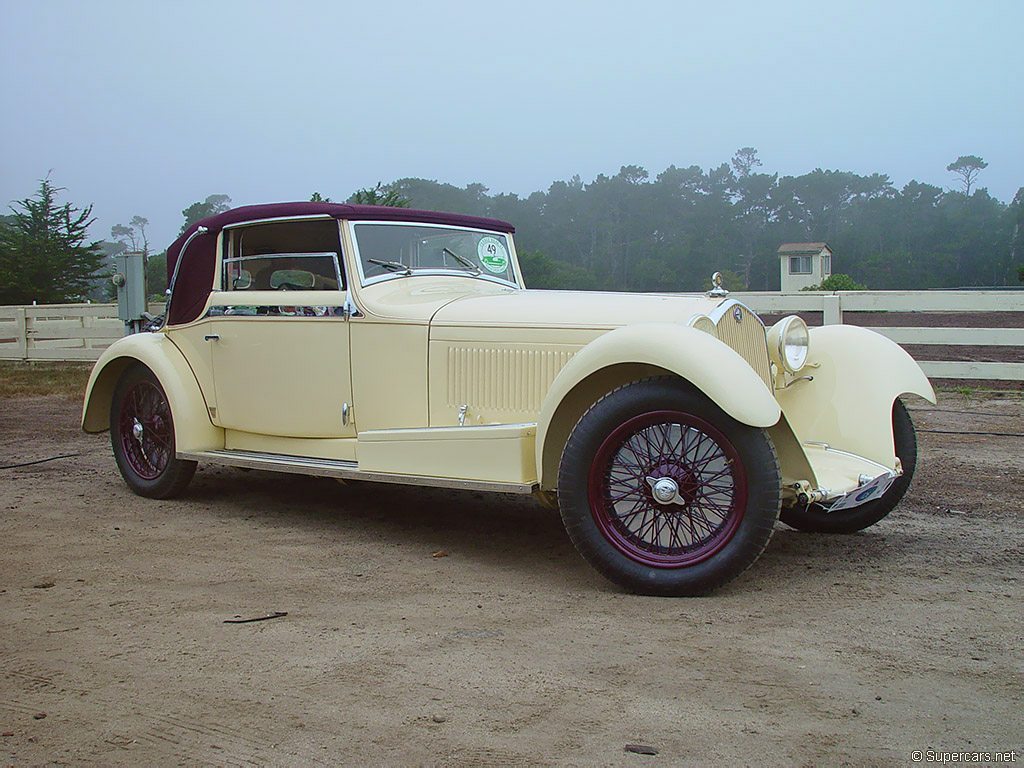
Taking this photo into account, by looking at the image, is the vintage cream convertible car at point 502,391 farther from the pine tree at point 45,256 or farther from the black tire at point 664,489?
the pine tree at point 45,256

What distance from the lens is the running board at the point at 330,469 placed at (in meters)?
4.33

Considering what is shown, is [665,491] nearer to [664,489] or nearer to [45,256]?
[664,489]

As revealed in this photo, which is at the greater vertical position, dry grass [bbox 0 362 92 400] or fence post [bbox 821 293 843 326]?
fence post [bbox 821 293 843 326]

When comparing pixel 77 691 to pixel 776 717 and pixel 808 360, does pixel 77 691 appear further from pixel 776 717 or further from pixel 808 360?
pixel 808 360

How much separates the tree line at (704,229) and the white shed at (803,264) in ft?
0.82

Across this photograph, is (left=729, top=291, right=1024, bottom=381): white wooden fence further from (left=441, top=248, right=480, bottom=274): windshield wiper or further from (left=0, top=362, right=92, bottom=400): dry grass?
(left=0, top=362, right=92, bottom=400): dry grass

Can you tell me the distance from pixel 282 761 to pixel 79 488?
178 inches

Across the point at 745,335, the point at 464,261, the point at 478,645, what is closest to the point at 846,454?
the point at 745,335

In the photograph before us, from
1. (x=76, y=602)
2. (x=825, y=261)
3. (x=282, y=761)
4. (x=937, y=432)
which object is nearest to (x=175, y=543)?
(x=76, y=602)

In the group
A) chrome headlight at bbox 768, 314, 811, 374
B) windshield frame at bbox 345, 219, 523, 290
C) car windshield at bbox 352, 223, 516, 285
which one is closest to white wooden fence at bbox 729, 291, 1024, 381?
windshield frame at bbox 345, 219, 523, 290

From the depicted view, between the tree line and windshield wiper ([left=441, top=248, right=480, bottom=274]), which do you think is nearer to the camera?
windshield wiper ([left=441, top=248, right=480, bottom=274])

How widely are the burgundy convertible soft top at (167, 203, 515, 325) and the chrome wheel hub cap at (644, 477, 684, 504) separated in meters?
2.35

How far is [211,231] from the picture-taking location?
580 centimetres

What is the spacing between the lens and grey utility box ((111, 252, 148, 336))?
10.7 m
